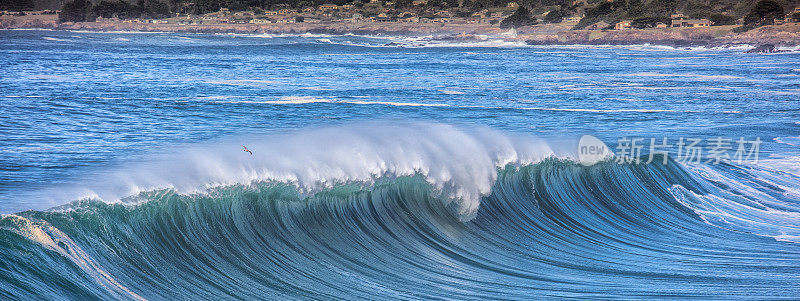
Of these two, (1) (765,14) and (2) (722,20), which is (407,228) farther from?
(2) (722,20)

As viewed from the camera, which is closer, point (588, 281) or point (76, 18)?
point (588, 281)

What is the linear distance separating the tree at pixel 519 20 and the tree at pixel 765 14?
38575mm

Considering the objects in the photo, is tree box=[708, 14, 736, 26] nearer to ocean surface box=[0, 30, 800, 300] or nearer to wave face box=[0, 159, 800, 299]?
ocean surface box=[0, 30, 800, 300]

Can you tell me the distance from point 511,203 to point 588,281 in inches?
129

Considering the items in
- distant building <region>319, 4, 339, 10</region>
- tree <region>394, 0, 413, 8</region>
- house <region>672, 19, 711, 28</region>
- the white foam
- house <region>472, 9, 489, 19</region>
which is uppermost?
tree <region>394, 0, 413, 8</region>

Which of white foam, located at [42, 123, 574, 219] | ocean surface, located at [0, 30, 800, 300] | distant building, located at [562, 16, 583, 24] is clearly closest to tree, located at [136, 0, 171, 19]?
distant building, located at [562, 16, 583, 24]

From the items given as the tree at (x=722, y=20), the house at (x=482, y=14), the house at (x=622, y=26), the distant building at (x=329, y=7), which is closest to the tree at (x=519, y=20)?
the house at (x=482, y=14)

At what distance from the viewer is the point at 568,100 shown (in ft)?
76.2

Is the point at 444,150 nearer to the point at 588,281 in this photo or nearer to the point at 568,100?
the point at 588,281

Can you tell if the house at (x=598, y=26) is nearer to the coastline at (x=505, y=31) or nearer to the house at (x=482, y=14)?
the coastline at (x=505, y=31)

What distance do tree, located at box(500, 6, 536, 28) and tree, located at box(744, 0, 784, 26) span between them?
3858cm

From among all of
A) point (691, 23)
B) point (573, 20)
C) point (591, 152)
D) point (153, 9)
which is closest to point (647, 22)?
point (691, 23)

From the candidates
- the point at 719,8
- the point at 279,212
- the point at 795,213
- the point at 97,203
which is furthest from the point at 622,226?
the point at 719,8

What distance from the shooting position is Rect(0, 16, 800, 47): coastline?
3219 inches
